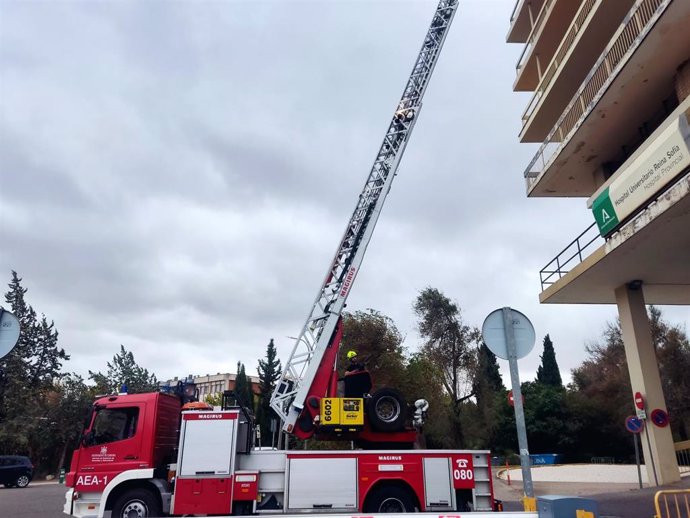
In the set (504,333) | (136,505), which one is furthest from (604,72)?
(136,505)

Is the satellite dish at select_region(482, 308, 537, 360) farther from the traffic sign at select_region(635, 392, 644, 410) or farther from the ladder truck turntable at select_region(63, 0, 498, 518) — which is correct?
the traffic sign at select_region(635, 392, 644, 410)

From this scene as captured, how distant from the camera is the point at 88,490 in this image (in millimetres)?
10406

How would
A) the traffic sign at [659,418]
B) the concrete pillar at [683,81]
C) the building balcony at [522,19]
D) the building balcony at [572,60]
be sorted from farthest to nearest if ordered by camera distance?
the building balcony at [522,19] < the building balcony at [572,60] < the traffic sign at [659,418] < the concrete pillar at [683,81]

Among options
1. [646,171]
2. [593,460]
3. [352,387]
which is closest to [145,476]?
[352,387]

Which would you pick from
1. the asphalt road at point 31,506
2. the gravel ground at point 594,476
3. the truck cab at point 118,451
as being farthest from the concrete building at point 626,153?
the asphalt road at point 31,506

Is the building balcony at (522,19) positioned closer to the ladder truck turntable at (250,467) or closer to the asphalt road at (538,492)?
the asphalt road at (538,492)

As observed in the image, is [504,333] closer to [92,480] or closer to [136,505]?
[136,505]

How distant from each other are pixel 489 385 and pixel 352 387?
33.2 m

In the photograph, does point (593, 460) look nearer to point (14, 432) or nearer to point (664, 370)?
point (664, 370)

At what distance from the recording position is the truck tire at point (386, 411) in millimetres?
11336

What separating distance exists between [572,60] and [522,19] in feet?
25.7

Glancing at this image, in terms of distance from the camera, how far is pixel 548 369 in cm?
5206

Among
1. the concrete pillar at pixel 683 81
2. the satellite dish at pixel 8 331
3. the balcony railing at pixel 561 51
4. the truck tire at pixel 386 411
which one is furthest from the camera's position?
the balcony railing at pixel 561 51

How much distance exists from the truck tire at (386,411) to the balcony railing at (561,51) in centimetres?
1373
